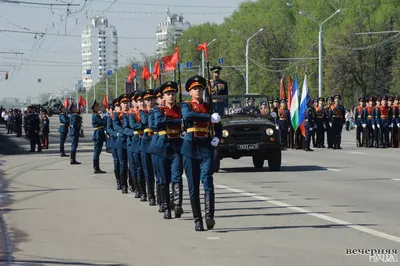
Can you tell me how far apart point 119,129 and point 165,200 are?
157 inches

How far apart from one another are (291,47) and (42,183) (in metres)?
83.7

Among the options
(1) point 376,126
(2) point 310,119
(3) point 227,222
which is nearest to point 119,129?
(3) point 227,222

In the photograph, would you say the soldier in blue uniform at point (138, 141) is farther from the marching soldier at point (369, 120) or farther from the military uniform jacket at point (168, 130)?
the marching soldier at point (369, 120)

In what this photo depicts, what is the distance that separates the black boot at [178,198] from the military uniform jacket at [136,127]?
2.62 metres

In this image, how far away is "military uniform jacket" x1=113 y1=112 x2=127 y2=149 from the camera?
705 inches

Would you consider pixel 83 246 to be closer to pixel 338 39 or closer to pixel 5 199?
pixel 5 199

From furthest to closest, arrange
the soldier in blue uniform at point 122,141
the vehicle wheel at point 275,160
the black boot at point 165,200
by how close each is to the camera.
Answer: the vehicle wheel at point 275,160 < the soldier in blue uniform at point 122,141 < the black boot at point 165,200

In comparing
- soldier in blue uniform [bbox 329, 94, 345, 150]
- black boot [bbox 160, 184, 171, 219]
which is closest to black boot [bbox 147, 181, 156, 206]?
black boot [bbox 160, 184, 171, 219]

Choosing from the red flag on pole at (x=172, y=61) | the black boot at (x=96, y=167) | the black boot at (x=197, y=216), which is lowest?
the black boot at (x=96, y=167)

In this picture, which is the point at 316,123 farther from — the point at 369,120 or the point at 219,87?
the point at 219,87

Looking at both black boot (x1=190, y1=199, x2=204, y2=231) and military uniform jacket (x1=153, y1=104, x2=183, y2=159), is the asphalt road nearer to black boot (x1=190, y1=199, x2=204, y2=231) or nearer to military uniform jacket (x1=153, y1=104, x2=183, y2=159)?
black boot (x1=190, y1=199, x2=204, y2=231)

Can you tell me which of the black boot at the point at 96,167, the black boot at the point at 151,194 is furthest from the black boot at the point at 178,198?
the black boot at the point at 96,167

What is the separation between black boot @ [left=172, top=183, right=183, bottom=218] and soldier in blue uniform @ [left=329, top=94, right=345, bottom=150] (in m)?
23.2

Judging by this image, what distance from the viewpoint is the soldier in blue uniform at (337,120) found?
3669cm
